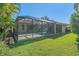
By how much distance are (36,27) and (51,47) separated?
264 millimetres

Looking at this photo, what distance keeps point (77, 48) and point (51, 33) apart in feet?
1.03

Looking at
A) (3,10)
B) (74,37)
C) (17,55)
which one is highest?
(3,10)

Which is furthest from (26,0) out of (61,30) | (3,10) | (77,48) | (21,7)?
(77,48)

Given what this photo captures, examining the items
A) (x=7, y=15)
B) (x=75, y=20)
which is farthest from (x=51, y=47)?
(x=7, y=15)

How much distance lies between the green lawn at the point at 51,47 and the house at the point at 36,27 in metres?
0.07

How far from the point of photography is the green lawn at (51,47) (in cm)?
286

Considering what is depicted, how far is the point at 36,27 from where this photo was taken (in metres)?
2.90

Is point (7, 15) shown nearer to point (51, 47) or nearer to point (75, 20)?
point (51, 47)

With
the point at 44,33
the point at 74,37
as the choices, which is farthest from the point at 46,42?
the point at 74,37

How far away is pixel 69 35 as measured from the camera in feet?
9.41

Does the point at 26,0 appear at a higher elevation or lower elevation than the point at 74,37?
higher

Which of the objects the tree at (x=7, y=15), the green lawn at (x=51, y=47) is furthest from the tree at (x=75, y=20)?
the tree at (x=7, y=15)

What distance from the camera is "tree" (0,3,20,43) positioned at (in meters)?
2.89

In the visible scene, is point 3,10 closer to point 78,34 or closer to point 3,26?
point 3,26
